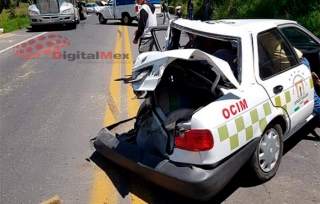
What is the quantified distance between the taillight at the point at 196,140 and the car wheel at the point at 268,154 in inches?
24.0

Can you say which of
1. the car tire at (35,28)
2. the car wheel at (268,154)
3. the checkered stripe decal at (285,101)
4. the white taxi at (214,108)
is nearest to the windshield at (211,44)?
the white taxi at (214,108)

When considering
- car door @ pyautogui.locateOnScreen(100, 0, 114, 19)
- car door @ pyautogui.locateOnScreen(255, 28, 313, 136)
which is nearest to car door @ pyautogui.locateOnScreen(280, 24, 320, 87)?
car door @ pyautogui.locateOnScreen(255, 28, 313, 136)

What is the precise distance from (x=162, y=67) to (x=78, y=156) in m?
1.72

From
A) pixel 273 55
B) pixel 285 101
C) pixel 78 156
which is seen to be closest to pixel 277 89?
pixel 285 101

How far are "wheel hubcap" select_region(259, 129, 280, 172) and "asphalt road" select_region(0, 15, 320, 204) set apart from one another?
0.17 m

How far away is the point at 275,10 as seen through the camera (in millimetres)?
14547

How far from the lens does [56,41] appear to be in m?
15.0

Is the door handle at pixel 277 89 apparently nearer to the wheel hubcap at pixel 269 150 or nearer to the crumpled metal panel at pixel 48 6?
the wheel hubcap at pixel 269 150

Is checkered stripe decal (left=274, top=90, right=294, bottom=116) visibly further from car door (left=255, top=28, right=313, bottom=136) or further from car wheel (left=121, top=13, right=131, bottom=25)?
car wheel (left=121, top=13, right=131, bottom=25)

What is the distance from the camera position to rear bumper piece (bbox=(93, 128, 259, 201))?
9.79 ft

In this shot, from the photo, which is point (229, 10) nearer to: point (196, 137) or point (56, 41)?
point (56, 41)

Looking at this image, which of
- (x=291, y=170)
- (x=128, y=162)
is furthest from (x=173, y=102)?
(x=291, y=170)

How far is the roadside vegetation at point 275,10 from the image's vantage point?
1225cm

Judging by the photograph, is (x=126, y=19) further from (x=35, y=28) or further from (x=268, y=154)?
(x=268, y=154)
